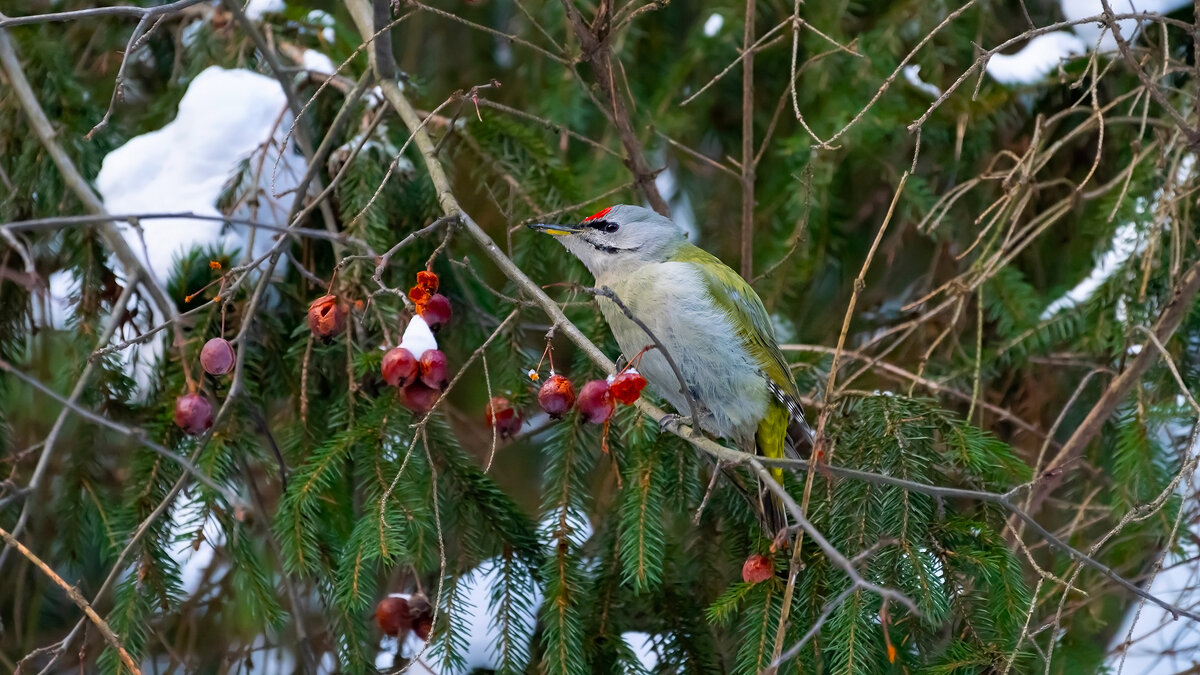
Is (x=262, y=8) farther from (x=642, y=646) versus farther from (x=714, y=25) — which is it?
(x=642, y=646)

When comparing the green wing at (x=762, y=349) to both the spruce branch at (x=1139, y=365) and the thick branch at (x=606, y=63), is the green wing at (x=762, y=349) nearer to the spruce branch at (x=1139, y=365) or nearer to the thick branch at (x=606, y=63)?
the thick branch at (x=606, y=63)

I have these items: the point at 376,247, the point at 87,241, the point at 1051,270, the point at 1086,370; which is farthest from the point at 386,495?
the point at 1051,270

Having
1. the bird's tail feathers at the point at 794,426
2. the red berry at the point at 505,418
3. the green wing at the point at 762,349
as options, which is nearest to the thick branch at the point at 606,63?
the green wing at the point at 762,349

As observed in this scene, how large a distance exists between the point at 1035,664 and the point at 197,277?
2.90 m

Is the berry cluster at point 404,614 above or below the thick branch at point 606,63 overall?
below

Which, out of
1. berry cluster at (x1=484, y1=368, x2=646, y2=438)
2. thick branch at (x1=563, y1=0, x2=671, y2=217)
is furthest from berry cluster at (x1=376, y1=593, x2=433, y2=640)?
thick branch at (x1=563, y1=0, x2=671, y2=217)

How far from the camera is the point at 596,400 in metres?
2.81

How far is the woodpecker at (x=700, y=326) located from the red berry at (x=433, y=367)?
780mm

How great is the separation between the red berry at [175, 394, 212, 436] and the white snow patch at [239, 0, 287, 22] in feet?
6.25

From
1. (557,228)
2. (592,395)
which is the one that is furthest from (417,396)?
(557,228)

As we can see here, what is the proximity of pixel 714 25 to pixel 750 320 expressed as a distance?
153cm

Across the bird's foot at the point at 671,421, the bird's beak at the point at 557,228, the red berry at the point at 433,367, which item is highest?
the bird's beak at the point at 557,228

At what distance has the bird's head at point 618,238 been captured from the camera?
364 centimetres

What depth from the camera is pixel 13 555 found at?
12.8 ft
